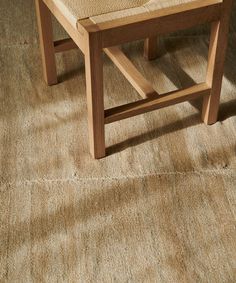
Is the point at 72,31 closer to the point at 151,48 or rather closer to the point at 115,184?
the point at 115,184

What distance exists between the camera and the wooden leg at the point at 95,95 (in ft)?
4.08

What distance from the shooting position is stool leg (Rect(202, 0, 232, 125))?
1365mm

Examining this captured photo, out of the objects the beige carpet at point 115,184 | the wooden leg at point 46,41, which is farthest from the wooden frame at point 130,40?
the beige carpet at point 115,184

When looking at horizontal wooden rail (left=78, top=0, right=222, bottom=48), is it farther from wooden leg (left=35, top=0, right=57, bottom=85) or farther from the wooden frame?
wooden leg (left=35, top=0, right=57, bottom=85)

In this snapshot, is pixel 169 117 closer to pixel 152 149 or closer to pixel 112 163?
pixel 152 149

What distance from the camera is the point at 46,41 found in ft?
5.41

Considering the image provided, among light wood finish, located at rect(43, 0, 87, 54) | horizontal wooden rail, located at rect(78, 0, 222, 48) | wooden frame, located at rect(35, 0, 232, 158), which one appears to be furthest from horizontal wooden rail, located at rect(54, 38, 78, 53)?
horizontal wooden rail, located at rect(78, 0, 222, 48)

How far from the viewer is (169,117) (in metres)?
1.62

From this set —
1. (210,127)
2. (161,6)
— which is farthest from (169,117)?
(161,6)

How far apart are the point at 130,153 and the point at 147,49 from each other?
505 millimetres

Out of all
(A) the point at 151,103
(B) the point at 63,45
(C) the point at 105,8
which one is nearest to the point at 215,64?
(A) the point at 151,103

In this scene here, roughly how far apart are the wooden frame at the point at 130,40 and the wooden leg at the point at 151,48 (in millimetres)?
215

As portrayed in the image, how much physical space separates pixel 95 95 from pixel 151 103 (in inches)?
7.7

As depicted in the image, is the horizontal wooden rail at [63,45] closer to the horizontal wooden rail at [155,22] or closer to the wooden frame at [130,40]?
the wooden frame at [130,40]
